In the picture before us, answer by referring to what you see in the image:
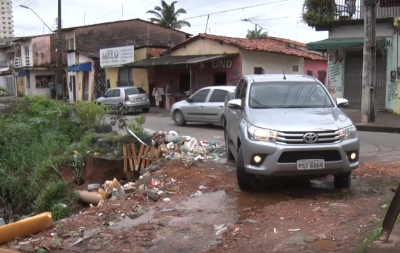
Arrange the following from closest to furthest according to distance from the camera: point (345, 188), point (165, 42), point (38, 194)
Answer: point (345, 188) < point (38, 194) < point (165, 42)

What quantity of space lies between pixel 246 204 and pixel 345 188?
1.76m

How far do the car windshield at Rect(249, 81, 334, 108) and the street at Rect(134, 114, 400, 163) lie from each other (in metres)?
2.80

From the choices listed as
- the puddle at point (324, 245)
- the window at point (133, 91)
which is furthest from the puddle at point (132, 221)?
the window at point (133, 91)

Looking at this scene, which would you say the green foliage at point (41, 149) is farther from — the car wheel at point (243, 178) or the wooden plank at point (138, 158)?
the car wheel at point (243, 178)

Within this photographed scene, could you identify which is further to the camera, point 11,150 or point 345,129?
point 11,150

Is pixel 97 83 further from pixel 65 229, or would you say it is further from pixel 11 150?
pixel 65 229

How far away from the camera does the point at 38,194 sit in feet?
33.5

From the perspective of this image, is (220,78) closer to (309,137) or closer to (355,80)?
(355,80)

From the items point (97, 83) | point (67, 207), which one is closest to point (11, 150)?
point (67, 207)

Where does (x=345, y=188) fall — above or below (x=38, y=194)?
above

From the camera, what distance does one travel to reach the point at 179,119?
59.9 feet

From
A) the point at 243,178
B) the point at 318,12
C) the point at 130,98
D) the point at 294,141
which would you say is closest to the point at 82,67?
the point at 130,98

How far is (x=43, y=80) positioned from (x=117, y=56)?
73.7ft

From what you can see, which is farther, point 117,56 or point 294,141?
point 117,56
